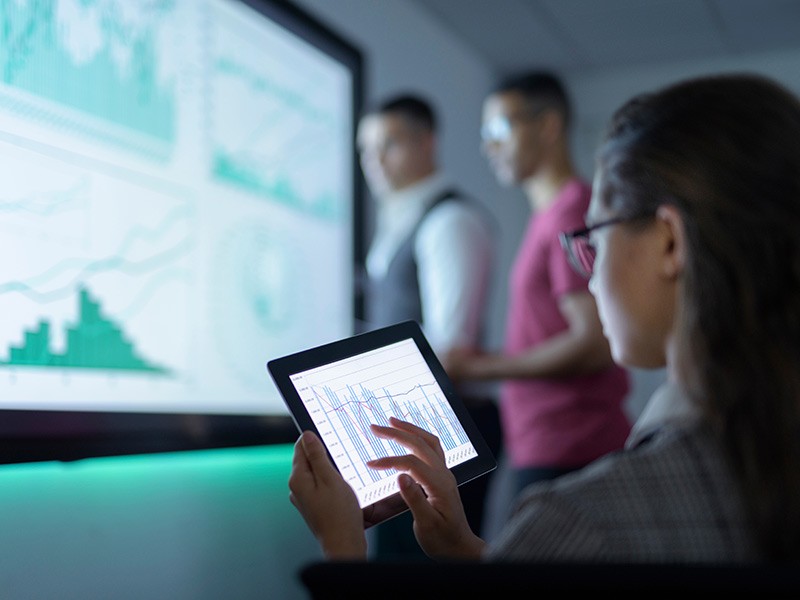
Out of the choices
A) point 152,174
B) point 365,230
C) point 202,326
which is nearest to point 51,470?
point 202,326

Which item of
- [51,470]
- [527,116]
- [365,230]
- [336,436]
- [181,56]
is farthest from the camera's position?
[365,230]

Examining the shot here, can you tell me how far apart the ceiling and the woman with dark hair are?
118 inches

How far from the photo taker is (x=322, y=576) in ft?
1.95

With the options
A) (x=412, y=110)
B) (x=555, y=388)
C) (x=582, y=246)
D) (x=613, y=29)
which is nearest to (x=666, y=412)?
(x=582, y=246)

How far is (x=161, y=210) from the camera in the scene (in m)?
1.76

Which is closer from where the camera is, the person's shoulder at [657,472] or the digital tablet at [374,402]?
the person's shoulder at [657,472]

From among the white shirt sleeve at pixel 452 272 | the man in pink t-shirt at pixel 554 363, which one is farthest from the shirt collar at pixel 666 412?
the white shirt sleeve at pixel 452 272

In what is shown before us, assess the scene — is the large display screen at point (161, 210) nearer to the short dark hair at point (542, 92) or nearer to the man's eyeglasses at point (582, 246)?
the short dark hair at point (542, 92)

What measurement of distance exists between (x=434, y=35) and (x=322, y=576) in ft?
11.3

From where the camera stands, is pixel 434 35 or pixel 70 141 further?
pixel 434 35

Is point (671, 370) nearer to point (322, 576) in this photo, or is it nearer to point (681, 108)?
point (681, 108)

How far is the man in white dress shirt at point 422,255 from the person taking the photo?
2365 mm

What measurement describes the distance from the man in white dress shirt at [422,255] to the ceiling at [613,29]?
1.22 m

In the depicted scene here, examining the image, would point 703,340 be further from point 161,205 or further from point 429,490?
point 161,205
